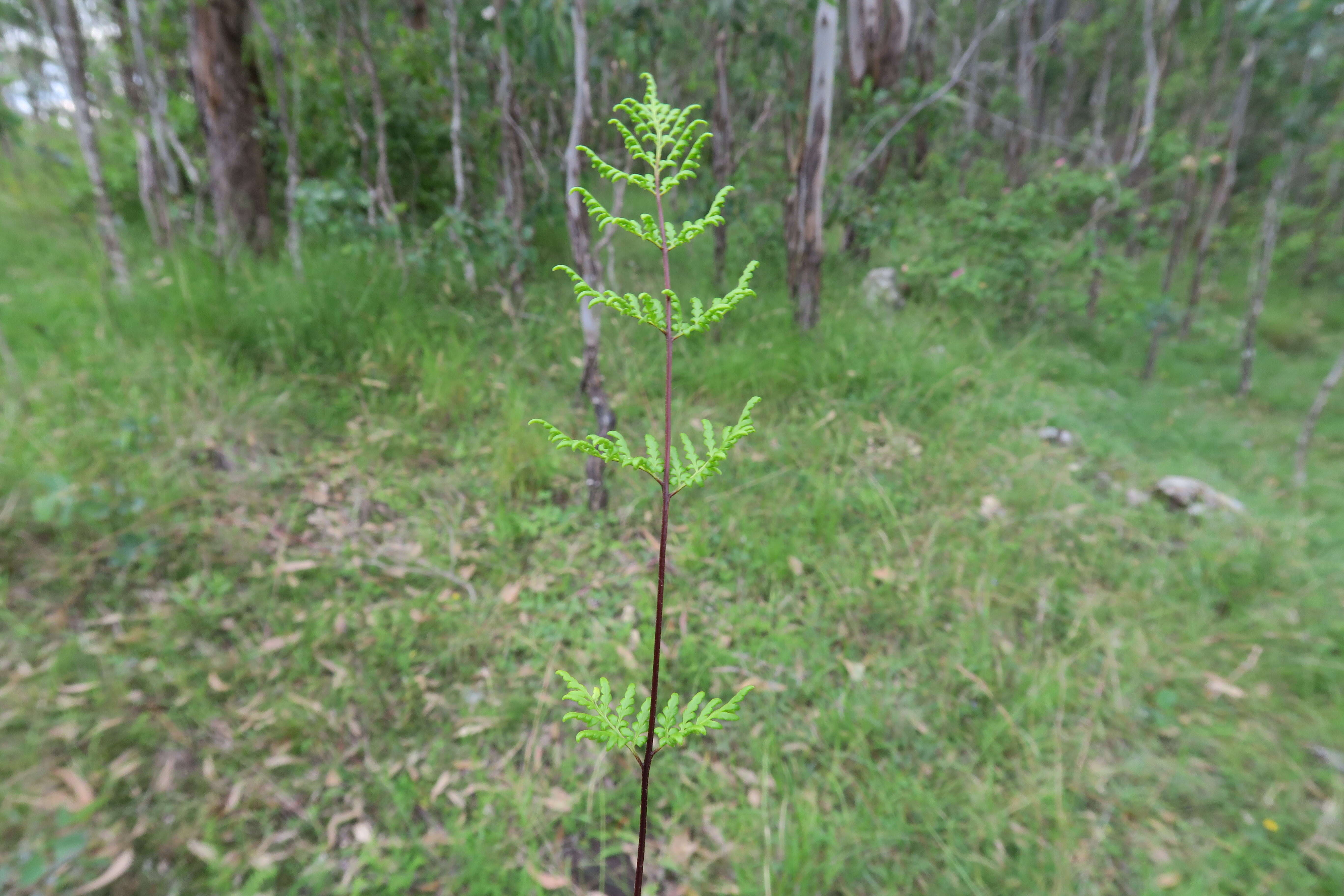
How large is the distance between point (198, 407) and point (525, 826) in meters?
2.54

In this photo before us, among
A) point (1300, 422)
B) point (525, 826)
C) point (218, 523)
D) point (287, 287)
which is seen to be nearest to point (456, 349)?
point (287, 287)

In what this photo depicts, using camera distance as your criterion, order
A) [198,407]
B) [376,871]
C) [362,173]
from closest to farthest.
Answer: [376,871] < [198,407] < [362,173]

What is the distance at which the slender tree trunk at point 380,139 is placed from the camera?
11.9 ft

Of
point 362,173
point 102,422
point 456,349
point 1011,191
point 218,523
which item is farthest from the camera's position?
point 1011,191

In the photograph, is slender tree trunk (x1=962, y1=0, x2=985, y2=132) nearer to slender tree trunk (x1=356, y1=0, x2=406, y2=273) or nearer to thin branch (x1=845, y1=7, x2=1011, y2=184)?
thin branch (x1=845, y1=7, x2=1011, y2=184)

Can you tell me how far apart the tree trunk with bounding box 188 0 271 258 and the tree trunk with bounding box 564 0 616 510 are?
9.66 feet

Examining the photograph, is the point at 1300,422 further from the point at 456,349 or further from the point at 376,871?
the point at 376,871

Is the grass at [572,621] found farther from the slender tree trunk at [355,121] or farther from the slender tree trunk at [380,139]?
the slender tree trunk at [355,121]

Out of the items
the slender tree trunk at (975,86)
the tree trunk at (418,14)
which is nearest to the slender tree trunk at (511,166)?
the tree trunk at (418,14)

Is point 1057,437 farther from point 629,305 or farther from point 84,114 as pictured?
point 84,114

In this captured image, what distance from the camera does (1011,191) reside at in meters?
5.15

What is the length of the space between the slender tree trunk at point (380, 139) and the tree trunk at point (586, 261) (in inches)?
56.6

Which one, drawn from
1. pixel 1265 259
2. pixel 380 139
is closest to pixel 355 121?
pixel 380 139

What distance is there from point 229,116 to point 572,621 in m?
4.74
